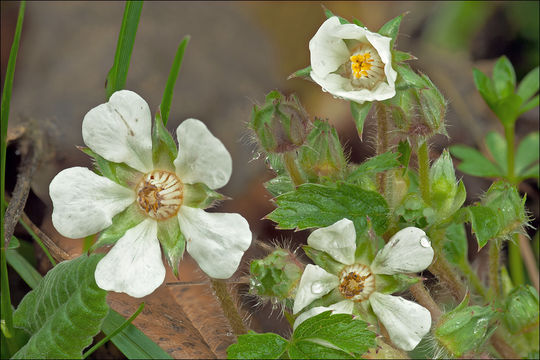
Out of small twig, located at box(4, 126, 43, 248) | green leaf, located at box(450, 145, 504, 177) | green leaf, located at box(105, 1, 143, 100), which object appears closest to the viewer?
green leaf, located at box(105, 1, 143, 100)

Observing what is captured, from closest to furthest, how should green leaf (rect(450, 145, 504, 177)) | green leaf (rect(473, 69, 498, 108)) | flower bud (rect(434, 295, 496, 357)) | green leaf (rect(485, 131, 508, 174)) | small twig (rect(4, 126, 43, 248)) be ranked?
flower bud (rect(434, 295, 496, 357)) → small twig (rect(4, 126, 43, 248)) → green leaf (rect(473, 69, 498, 108)) → green leaf (rect(450, 145, 504, 177)) → green leaf (rect(485, 131, 508, 174))

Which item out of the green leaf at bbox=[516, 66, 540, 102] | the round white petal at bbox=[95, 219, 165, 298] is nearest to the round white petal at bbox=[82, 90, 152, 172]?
the round white petal at bbox=[95, 219, 165, 298]

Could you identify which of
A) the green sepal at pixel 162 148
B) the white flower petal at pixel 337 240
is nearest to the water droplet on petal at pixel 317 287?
the white flower petal at pixel 337 240

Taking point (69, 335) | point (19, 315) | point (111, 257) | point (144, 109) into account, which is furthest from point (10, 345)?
point (144, 109)

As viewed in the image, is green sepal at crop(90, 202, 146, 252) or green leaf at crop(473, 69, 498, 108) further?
green leaf at crop(473, 69, 498, 108)

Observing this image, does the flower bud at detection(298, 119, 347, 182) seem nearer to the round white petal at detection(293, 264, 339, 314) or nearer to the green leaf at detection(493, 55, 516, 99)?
the round white petal at detection(293, 264, 339, 314)

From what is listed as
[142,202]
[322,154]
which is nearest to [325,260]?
[322,154]

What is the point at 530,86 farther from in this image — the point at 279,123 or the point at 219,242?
the point at 219,242
